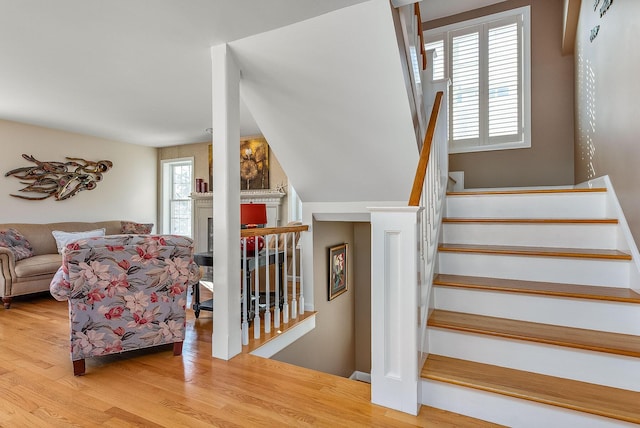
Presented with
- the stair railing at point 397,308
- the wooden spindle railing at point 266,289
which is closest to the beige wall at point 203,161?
the wooden spindle railing at point 266,289

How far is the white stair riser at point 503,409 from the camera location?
4.94 ft

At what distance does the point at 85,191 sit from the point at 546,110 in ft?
22.0

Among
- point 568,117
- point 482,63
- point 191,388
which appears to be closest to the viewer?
point 191,388

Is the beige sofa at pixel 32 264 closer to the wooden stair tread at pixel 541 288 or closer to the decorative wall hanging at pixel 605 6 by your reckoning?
the wooden stair tread at pixel 541 288

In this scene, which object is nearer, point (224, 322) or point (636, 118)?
point (636, 118)

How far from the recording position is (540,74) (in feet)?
12.9

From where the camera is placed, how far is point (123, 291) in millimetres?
2328

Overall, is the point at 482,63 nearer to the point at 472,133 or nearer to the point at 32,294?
the point at 472,133

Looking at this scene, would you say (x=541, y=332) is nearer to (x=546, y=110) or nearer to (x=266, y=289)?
(x=266, y=289)

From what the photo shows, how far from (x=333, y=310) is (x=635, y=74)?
3595mm

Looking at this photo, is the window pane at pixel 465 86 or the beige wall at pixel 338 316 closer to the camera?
the beige wall at pixel 338 316

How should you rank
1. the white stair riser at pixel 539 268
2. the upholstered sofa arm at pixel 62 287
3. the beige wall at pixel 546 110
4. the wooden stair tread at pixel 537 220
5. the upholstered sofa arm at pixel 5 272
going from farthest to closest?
the upholstered sofa arm at pixel 5 272
the beige wall at pixel 546 110
the wooden stair tread at pixel 537 220
the upholstered sofa arm at pixel 62 287
the white stair riser at pixel 539 268

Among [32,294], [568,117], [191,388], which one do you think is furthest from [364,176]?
[32,294]

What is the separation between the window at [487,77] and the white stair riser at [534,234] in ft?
6.66
